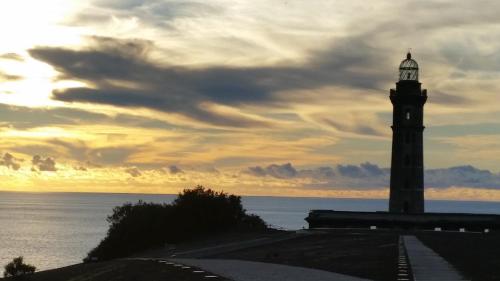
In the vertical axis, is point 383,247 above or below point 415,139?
below

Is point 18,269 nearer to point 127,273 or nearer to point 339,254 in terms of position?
point 127,273

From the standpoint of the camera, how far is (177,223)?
82.9m

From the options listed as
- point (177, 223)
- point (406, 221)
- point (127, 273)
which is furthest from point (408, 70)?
point (127, 273)

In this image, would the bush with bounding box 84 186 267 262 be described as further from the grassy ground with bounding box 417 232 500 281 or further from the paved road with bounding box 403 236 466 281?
the paved road with bounding box 403 236 466 281

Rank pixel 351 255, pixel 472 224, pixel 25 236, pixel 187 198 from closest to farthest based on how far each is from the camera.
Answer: pixel 351 255 → pixel 472 224 → pixel 187 198 → pixel 25 236

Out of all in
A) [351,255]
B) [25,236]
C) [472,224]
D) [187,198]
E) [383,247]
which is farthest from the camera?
[25,236]

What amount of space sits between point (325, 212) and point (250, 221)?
1051cm

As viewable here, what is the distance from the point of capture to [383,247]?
51.1 metres

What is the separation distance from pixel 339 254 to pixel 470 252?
7.49 metres

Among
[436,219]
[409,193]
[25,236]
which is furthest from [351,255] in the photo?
[25,236]

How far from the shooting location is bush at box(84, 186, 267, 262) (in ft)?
269

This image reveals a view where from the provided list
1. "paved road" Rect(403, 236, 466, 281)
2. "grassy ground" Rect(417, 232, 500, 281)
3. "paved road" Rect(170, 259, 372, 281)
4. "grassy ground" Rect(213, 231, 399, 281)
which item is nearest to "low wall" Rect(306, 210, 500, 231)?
"grassy ground" Rect(417, 232, 500, 281)

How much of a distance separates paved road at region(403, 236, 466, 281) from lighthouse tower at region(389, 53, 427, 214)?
3716 cm

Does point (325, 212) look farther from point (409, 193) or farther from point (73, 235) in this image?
point (73, 235)
